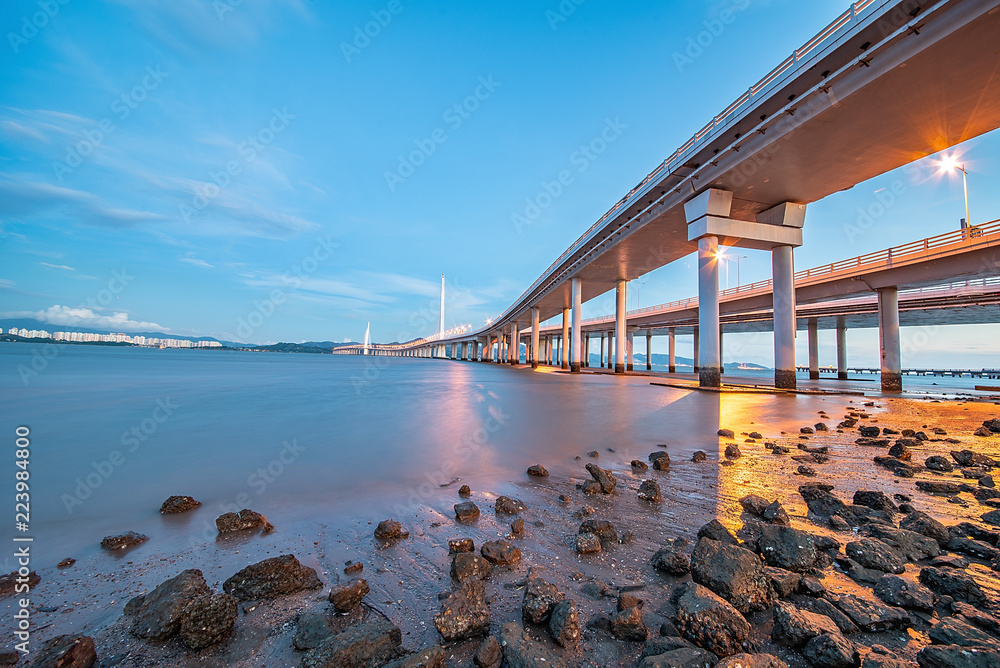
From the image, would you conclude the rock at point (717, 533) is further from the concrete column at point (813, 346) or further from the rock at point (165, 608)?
the concrete column at point (813, 346)

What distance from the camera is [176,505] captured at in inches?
182

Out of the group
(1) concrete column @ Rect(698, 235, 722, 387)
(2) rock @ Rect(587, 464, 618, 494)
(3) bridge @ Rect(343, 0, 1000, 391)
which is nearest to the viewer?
(2) rock @ Rect(587, 464, 618, 494)

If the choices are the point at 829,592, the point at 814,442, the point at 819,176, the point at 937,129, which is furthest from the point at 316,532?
the point at 819,176

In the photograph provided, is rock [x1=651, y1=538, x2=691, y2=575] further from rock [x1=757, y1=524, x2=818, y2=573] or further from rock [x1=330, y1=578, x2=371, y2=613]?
rock [x1=330, y1=578, x2=371, y2=613]

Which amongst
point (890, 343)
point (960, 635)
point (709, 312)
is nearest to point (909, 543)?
point (960, 635)

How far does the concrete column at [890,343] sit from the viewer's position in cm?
2595

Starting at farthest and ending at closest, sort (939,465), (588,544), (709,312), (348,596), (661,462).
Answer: (709,312) → (661,462) → (939,465) → (588,544) → (348,596)

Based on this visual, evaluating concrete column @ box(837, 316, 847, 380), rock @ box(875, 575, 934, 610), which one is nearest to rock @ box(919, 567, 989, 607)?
rock @ box(875, 575, 934, 610)

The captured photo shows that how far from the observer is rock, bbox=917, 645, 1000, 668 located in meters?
1.92

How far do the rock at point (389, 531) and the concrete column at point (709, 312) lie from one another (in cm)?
2421

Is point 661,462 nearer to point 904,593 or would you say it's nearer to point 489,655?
point 904,593

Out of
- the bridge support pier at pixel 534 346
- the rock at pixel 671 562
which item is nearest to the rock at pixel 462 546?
the rock at pixel 671 562

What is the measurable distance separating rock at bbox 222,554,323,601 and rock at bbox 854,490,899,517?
5.86 meters

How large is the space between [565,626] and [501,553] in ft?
3.37
